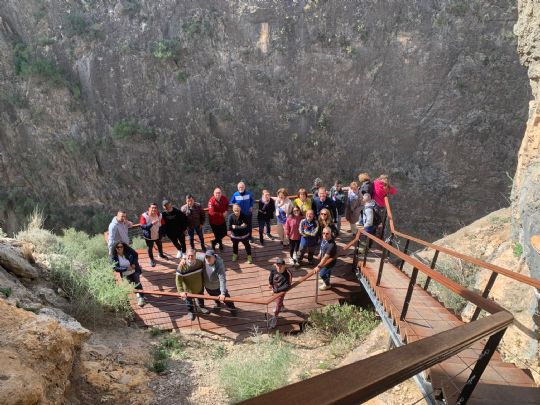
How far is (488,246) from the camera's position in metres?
9.04

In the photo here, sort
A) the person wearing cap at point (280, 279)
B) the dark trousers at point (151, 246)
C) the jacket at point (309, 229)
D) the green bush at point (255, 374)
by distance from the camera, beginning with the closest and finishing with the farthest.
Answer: the green bush at point (255, 374) < the person wearing cap at point (280, 279) < the jacket at point (309, 229) < the dark trousers at point (151, 246)

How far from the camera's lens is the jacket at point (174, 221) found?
27.0 feet

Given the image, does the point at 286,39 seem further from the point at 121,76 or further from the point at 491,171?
the point at 491,171

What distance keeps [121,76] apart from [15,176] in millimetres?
9444

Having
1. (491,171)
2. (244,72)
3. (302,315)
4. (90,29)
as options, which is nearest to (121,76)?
(90,29)

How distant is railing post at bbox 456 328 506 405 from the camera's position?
101 inches

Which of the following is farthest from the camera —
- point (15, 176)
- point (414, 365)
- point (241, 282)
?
point (15, 176)

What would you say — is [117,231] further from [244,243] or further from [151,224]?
[244,243]

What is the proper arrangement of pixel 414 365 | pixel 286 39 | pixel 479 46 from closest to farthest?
pixel 414 365, pixel 479 46, pixel 286 39

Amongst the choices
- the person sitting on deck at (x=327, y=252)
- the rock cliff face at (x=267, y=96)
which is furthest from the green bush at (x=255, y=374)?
the rock cliff face at (x=267, y=96)

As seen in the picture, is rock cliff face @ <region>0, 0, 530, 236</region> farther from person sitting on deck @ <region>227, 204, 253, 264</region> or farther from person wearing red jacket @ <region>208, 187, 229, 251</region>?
person sitting on deck @ <region>227, 204, 253, 264</region>

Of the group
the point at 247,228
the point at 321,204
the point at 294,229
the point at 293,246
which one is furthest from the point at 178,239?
the point at 321,204

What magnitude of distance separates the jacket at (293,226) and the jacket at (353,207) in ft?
5.29

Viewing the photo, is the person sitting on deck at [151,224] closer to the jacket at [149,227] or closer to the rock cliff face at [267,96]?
the jacket at [149,227]
